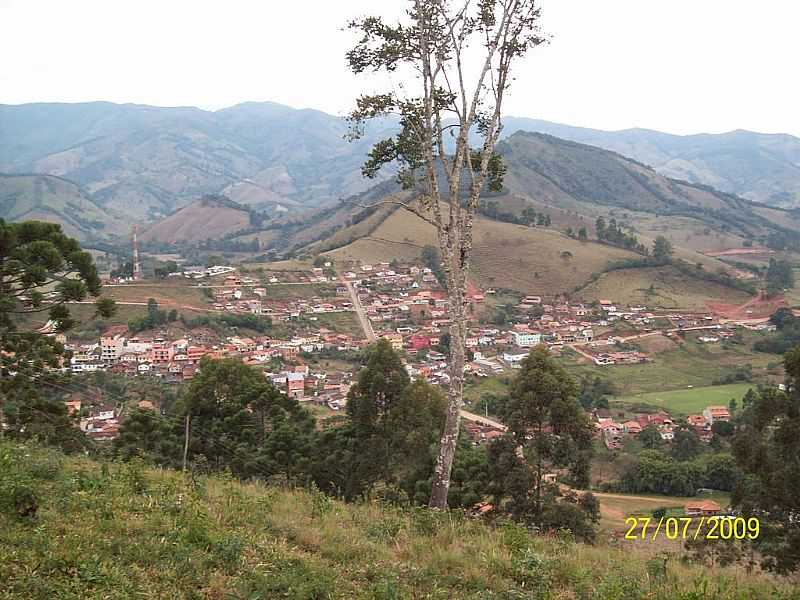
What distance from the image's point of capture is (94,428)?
85.5 feet

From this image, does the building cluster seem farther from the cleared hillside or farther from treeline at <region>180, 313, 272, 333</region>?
the cleared hillside

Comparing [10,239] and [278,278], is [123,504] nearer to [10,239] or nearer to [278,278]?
[10,239]

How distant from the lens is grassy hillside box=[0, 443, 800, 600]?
12.3 ft

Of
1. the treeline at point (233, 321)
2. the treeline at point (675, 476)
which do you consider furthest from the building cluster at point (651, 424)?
the treeline at point (233, 321)

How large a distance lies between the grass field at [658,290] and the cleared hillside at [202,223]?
104553mm

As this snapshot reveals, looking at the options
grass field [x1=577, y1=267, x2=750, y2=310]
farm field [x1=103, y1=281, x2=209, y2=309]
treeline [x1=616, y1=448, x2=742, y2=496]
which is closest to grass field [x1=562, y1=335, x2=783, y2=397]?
grass field [x1=577, y1=267, x2=750, y2=310]

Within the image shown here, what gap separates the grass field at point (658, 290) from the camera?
67.9 metres

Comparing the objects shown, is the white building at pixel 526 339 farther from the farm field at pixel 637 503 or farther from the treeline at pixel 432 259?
the farm field at pixel 637 503

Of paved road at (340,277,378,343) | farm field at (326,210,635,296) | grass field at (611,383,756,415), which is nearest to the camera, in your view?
grass field at (611,383,756,415)

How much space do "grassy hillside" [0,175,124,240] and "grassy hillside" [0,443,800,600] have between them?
171 meters

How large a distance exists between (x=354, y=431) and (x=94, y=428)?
16.5 metres

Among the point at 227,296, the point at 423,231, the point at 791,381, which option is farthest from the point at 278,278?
the point at 791,381

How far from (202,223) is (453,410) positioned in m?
163

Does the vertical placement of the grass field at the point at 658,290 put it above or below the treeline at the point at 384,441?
below
